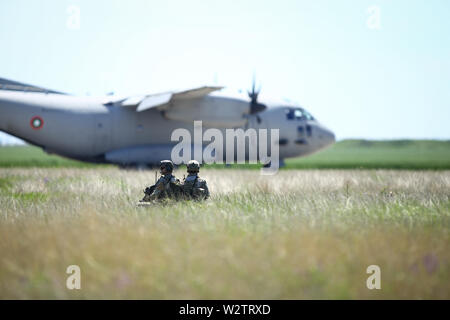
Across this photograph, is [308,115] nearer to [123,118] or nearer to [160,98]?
[160,98]

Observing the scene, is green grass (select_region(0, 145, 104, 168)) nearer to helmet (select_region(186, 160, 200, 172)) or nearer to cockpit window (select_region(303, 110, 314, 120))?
cockpit window (select_region(303, 110, 314, 120))

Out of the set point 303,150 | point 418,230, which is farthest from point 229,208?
point 303,150

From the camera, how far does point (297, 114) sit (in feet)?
75.2

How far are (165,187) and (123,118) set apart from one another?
1265 centimetres

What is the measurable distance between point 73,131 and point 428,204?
1554 cm

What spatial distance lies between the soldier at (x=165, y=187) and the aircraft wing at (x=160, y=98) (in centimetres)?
1054

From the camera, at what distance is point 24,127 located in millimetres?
18891

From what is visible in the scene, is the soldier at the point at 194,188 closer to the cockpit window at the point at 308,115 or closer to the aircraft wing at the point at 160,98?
the aircraft wing at the point at 160,98

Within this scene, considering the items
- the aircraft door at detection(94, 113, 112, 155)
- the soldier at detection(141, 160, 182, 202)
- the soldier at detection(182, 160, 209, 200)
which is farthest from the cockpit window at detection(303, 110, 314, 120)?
the soldier at detection(141, 160, 182, 202)

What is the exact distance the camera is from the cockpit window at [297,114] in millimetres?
22766

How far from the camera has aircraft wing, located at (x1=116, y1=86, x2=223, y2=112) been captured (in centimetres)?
1898

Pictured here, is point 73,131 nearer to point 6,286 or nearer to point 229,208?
point 229,208

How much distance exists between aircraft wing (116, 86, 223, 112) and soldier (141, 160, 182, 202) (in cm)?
1054
